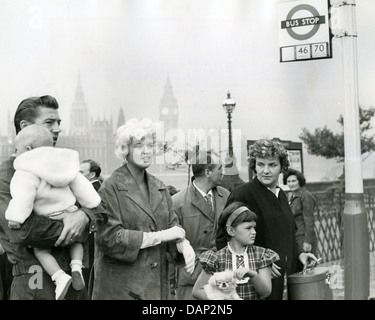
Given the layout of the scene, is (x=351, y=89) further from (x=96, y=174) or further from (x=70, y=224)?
(x=70, y=224)

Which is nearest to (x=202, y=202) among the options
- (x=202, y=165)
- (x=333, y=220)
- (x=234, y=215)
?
(x=202, y=165)

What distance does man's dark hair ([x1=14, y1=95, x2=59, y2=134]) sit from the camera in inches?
114

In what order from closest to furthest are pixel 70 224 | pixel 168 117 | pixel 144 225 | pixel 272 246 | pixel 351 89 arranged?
pixel 70 224, pixel 144 225, pixel 272 246, pixel 168 117, pixel 351 89

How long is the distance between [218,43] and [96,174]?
1083 mm

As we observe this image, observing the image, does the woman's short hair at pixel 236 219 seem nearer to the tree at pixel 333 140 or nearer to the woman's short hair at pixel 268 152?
the woman's short hair at pixel 268 152

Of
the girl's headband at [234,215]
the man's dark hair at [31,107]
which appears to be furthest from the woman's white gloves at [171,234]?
the man's dark hair at [31,107]

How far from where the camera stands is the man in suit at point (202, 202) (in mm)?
3209

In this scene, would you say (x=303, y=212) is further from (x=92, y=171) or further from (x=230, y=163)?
(x=92, y=171)

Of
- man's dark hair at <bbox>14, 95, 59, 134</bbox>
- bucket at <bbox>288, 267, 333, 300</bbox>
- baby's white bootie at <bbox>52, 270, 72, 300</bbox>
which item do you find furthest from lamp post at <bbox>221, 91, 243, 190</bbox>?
baby's white bootie at <bbox>52, 270, 72, 300</bbox>

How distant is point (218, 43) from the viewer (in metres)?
3.29

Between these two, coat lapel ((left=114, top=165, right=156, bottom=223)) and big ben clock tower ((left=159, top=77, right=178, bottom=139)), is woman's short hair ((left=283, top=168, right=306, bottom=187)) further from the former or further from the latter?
coat lapel ((left=114, top=165, right=156, bottom=223))

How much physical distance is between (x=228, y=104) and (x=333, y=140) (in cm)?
72

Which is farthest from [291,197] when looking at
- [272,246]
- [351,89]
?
[351,89]

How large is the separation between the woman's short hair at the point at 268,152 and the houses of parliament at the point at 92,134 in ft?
1.61
